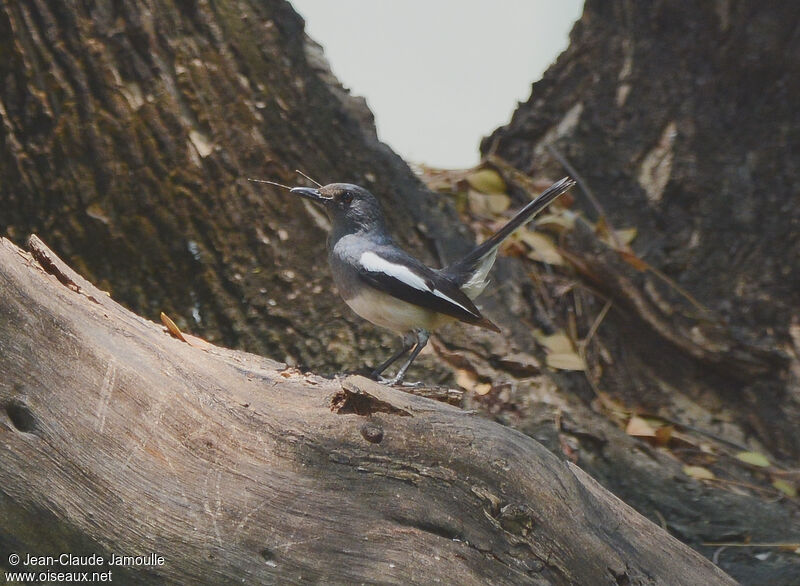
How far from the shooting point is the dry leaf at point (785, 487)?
3941mm

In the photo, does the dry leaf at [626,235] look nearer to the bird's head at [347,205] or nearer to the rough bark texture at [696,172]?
the rough bark texture at [696,172]

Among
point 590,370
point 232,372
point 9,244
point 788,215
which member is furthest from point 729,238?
point 9,244

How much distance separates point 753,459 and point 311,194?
2272mm

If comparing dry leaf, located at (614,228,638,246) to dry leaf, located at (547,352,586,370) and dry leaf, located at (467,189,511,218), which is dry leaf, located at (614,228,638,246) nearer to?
dry leaf, located at (467,189,511,218)

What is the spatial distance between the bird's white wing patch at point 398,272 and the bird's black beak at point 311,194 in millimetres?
311

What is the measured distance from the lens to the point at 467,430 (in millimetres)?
2418

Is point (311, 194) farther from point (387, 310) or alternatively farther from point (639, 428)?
point (639, 428)

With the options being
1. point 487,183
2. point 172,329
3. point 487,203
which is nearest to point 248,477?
point 172,329

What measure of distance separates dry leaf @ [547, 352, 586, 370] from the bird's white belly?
2.18 feet

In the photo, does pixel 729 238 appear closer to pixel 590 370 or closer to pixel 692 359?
pixel 692 359

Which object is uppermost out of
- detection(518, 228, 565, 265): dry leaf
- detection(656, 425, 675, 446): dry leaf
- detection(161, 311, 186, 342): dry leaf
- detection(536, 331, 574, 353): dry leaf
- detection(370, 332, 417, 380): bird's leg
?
detection(518, 228, 565, 265): dry leaf

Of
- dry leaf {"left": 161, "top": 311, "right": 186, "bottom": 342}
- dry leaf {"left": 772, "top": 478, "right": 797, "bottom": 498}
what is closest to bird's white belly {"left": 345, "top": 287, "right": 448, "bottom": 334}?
dry leaf {"left": 161, "top": 311, "right": 186, "bottom": 342}

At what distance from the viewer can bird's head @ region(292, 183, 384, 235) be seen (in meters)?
3.79

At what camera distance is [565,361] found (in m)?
4.00
